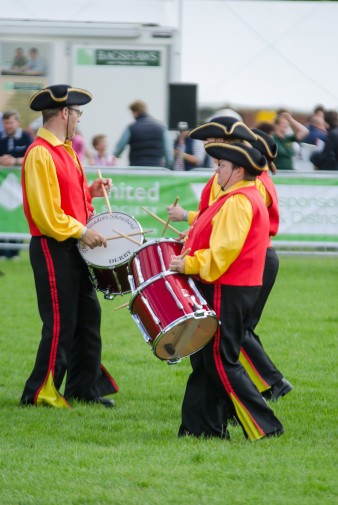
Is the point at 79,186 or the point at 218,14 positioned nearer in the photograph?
the point at 79,186

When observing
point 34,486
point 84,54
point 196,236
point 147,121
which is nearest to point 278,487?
point 34,486

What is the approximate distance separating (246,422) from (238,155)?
1.50 meters

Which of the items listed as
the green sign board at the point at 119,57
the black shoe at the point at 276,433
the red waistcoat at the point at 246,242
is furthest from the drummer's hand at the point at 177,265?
the green sign board at the point at 119,57

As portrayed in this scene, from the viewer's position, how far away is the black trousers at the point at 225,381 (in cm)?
687

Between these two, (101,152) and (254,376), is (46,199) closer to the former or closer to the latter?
(254,376)

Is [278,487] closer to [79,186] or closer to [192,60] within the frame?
[79,186]

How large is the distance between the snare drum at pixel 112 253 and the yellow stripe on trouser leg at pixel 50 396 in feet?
2.28

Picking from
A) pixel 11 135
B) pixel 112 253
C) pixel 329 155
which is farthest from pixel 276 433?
pixel 11 135

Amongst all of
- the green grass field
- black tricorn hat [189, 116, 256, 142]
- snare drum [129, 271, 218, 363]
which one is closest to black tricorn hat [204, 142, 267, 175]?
black tricorn hat [189, 116, 256, 142]

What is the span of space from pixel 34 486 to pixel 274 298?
7.81 m

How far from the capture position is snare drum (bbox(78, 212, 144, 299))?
8.02m

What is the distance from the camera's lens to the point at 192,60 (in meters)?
20.7

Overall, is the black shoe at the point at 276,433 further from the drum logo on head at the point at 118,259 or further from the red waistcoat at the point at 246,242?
the drum logo on head at the point at 118,259

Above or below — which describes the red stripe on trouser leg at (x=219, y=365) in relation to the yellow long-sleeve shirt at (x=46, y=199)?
below
